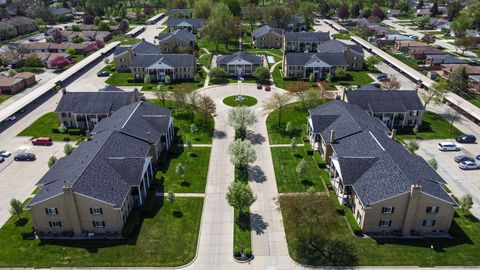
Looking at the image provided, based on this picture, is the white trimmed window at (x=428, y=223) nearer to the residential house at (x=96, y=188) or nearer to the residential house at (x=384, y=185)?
the residential house at (x=384, y=185)

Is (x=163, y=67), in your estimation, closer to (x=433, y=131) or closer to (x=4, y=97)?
(x=4, y=97)

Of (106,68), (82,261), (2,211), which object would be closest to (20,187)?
(2,211)

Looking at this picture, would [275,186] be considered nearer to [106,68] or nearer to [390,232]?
[390,232]

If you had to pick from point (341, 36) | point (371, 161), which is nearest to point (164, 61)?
point (371, 161)

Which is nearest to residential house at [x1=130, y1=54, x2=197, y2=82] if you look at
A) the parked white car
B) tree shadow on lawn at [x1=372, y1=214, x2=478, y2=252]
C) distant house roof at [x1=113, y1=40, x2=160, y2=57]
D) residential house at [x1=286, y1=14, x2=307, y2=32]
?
distant house roof at [x1=113, y1=40, x2=160, y2=57]

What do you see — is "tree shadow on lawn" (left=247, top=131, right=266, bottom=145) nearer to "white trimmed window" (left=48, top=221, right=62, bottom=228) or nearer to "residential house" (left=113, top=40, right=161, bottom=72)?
"white trimmed window" (left=48, top=221, right=62, bottom=228)

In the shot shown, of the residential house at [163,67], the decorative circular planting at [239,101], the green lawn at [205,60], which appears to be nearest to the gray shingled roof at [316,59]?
the decorative circular planting at [239,101]
